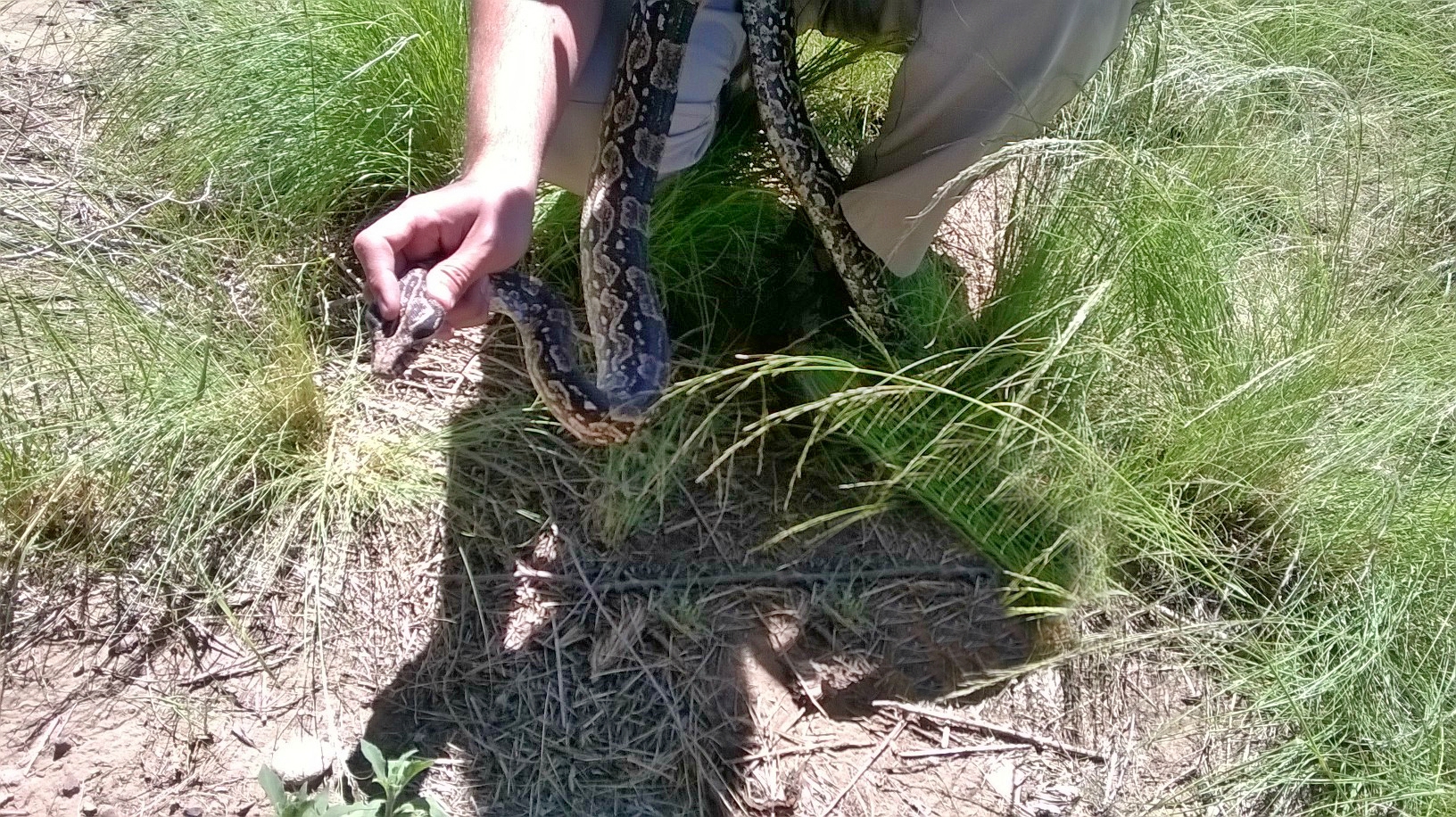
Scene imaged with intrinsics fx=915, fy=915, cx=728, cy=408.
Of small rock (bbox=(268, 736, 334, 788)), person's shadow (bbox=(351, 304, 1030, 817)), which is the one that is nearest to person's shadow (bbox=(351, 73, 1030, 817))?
person's shadow (bbox=(351, 304, 1030, 817))

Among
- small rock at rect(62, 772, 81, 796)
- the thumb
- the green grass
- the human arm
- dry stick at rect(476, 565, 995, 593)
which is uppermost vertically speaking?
the human arm

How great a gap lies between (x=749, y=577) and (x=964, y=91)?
136 centimetres

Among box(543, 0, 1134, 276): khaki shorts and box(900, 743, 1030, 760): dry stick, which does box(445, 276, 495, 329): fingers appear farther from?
box(900, 743, 1030, 760): dry stick

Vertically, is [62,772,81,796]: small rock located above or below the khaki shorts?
below

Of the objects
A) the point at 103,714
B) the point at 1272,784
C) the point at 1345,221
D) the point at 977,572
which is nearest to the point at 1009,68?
the point at 1345,221

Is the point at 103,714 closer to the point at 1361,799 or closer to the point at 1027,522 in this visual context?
the point at 1027,522

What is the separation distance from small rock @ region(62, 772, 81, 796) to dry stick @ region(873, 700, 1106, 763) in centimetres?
169

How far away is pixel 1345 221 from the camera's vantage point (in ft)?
8.21

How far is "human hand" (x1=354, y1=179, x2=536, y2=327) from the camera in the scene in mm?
1720

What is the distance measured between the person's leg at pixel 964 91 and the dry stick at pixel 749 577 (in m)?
0.81

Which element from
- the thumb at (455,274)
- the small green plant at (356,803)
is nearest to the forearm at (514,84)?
the thumb at (455,274)

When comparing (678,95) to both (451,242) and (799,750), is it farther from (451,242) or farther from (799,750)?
(799,750)

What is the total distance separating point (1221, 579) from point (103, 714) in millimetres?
2534

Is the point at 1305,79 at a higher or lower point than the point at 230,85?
higher
